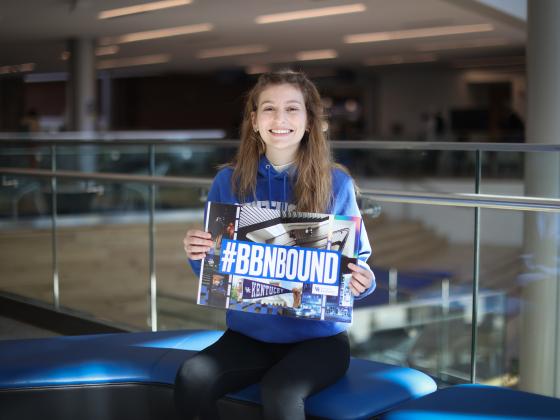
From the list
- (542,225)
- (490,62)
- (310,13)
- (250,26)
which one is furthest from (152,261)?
(490,62)

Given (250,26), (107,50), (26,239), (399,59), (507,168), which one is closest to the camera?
(26,239)

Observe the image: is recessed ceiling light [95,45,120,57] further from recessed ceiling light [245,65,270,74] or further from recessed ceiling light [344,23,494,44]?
recessed ceiling light [344,23,494,44]

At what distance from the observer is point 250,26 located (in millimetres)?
13414

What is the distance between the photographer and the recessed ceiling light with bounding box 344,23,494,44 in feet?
45.0

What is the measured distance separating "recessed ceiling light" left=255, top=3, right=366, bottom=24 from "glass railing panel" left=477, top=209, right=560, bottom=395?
21.5 feet

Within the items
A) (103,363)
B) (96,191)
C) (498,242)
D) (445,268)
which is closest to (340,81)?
(445,268)

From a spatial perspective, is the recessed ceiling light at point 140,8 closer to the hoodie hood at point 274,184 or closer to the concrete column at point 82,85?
the concrete column at point 82,85

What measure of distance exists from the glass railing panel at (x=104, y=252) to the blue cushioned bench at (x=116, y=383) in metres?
1.99

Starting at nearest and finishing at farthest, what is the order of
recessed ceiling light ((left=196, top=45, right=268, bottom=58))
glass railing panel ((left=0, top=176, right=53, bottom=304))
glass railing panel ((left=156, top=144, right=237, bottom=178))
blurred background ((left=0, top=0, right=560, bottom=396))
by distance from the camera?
blurred background ((left=0, top=0, right=560, bottom=396))
glass railing panel ((left=0, top=176, right=53, bottom=304))
glass railing panel ((left=156, top=144, right=237, bottom=178))
recessed ceiling light ((left=196, top=45, right=268, bottom=58))

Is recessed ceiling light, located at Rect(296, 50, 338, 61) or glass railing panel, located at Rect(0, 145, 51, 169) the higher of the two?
recessed ceiling light, located at Rect(296, 50, 338, 61)

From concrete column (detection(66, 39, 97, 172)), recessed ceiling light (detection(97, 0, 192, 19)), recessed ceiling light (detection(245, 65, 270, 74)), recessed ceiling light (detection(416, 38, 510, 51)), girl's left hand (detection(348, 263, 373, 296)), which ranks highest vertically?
recessed ceiling light (detection(245, 65, 270, 74))

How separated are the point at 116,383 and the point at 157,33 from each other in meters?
12.9

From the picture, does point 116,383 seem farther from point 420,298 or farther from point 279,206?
point 420,298

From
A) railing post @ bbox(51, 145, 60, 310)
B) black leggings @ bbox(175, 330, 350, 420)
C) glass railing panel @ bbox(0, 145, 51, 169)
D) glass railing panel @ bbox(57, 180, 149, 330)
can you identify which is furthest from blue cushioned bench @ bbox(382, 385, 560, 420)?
glass railing panel @ bbox(0, 145, 51, 169)
